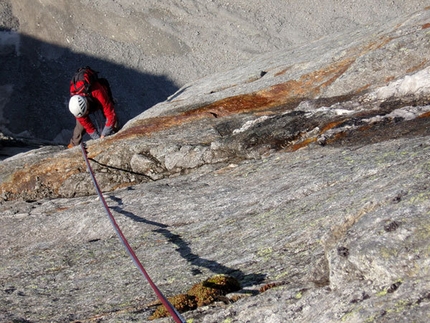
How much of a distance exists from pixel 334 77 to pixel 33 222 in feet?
31.5

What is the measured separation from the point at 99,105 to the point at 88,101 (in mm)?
749

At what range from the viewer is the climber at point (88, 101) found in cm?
1686

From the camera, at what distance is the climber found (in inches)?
664

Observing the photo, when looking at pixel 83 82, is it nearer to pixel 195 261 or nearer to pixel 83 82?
pixel 83 82

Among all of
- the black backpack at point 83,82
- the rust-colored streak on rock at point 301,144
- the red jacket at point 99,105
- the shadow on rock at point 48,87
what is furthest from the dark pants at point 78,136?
the shadow on rock at point 48,87

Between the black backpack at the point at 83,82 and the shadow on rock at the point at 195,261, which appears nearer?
the shadow on rock at the point at 195,261

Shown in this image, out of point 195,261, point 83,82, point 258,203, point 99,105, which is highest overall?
point 83,82

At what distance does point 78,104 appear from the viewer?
1673 cm

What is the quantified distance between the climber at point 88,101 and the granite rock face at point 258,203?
0.91 m

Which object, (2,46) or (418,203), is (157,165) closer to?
(418,203)

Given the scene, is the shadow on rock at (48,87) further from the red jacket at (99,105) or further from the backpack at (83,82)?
the backpack at (83,82)

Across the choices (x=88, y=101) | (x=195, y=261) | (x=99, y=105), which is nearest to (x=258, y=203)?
(x=195, y=261)

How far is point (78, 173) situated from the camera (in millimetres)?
15016

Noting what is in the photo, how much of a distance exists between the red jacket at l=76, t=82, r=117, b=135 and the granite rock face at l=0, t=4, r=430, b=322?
867mm
